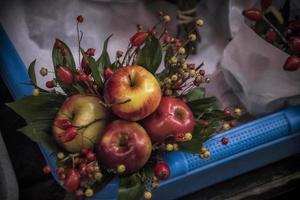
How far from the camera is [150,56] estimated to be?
2.65ft

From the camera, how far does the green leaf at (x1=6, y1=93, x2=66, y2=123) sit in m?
0.76

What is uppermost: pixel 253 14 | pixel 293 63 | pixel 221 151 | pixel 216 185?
pixel 253 14

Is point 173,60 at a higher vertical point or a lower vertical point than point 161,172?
higher

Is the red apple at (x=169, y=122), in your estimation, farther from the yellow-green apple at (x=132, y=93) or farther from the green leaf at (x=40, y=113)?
the green leaf at (x=40, y=113)

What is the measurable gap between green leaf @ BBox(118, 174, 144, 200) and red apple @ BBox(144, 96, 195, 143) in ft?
0.27

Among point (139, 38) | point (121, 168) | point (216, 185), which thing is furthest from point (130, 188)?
point (216, 185)

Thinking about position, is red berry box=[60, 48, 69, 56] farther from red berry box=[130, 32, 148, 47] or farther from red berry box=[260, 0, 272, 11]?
red berry box=[260, 0, 272, 11]

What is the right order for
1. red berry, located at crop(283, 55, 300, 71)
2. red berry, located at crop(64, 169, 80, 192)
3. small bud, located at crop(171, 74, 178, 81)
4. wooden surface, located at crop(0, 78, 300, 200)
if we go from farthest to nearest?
wooden surface, located at crop(0, 78, 300, 200) → red berry, located at crop(283, 55, 300, 71) → small bud, located at crop(171, 74, 178, 81) → red berry, located at crop(64, 169, 80, 192)

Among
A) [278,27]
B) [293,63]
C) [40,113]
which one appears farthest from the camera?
[278,27]

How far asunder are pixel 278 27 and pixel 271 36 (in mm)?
70

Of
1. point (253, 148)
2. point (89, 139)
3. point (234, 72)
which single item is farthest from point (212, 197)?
point (89, 139)

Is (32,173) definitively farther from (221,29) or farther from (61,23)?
(221,29)

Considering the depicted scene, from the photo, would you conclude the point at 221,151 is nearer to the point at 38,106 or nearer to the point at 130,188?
the point at 130,188

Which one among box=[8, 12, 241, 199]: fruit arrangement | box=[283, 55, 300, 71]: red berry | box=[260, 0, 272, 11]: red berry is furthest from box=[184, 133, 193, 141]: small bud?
box=[260, 0, 272, 11]: red berry
